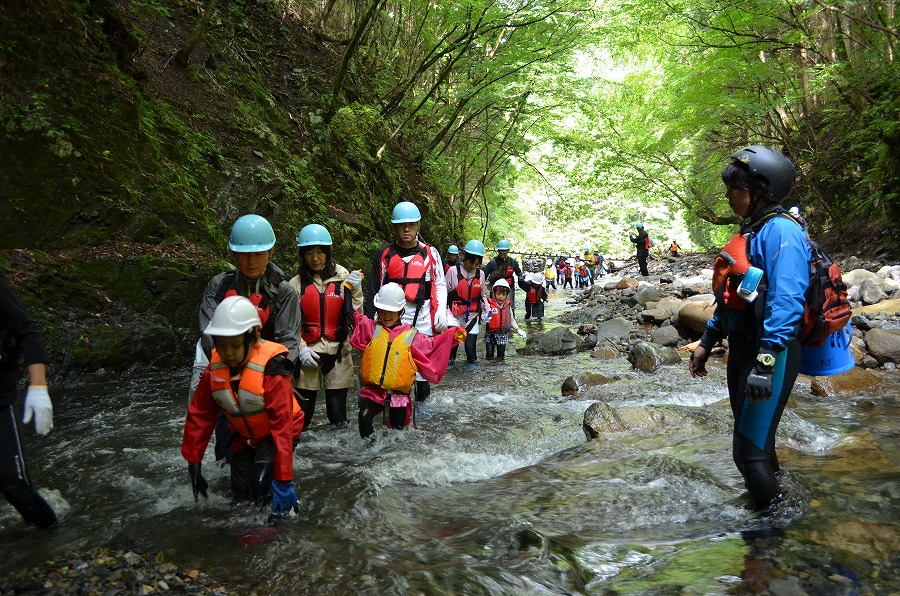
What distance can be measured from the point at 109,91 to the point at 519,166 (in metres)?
21.0

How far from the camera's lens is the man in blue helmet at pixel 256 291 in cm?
417

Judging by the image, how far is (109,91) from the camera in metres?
9.35

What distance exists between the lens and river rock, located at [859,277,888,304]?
36.2ft

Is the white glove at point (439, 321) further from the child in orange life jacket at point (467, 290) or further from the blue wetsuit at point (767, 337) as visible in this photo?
the child in orange life jacket at point (467, 290)

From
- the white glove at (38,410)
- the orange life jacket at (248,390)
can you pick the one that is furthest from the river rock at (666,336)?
the white glove at (38,410)

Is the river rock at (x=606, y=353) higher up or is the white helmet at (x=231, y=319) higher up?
the white helmet at (x=231, y=319)

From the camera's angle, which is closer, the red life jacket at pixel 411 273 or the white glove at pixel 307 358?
the white glove at pixel 307 358

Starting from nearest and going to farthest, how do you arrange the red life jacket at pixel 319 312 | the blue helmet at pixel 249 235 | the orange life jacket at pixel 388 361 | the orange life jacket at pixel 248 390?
the orange life jacket at pixel 248 390 → the blue helmet at pixel 249 235 → the orange life jacket at pixel 388 361 → the red life jacket at pixel 319 312

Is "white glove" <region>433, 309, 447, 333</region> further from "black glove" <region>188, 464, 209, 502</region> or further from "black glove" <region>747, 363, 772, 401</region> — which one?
"black glove" <region>747, 363, 772, 401</region>

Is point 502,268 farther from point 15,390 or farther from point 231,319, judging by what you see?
point 15,390

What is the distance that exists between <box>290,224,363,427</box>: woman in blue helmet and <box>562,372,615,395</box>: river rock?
397cm

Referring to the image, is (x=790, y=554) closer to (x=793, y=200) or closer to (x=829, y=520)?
(x=829, y=520)

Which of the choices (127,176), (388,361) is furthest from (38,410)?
(127,176)

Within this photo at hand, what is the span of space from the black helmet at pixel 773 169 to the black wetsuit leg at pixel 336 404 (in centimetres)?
423
